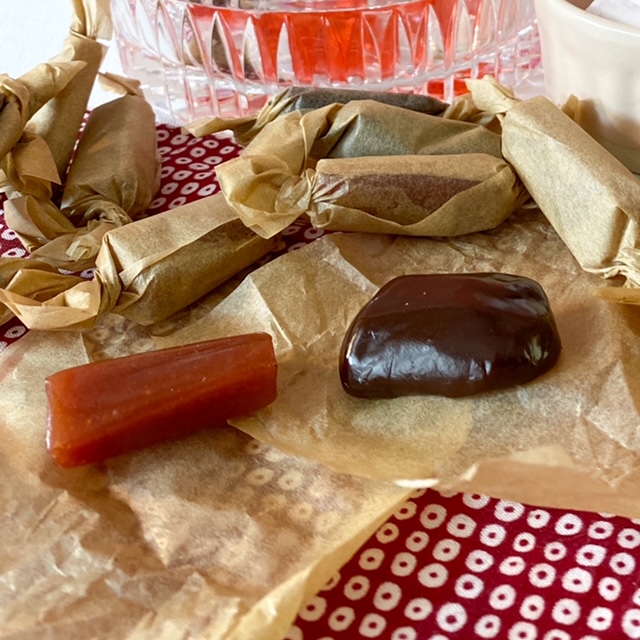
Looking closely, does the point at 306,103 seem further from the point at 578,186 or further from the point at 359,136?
the point at 578,186

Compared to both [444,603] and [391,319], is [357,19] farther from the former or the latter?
[444,603]

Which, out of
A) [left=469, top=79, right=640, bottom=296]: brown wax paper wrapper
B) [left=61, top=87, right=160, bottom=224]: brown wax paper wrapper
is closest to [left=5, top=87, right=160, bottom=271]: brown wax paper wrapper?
[left=61, top=87, right=160, bottom=224]: brown wax paper wrapper

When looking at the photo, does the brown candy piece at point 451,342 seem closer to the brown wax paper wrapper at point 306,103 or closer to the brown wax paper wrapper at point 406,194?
the brown wax paper wrapper at point 406,194

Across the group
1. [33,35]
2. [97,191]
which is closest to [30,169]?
[97,191]

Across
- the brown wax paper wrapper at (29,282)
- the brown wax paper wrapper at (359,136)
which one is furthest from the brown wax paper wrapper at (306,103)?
the brown wax paper wrapper at (29,282)

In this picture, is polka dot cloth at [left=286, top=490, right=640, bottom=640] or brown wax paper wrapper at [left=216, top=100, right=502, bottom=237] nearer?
polka dot cloth at [left=286, top=490, right=640, bottom=640]

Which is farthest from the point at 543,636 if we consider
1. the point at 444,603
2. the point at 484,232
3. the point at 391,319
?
the point at 484,232

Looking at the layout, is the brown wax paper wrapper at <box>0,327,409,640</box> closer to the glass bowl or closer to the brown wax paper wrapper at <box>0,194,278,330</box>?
A: the brown wax paper wrapper at <box>0,194,278,330</box>
